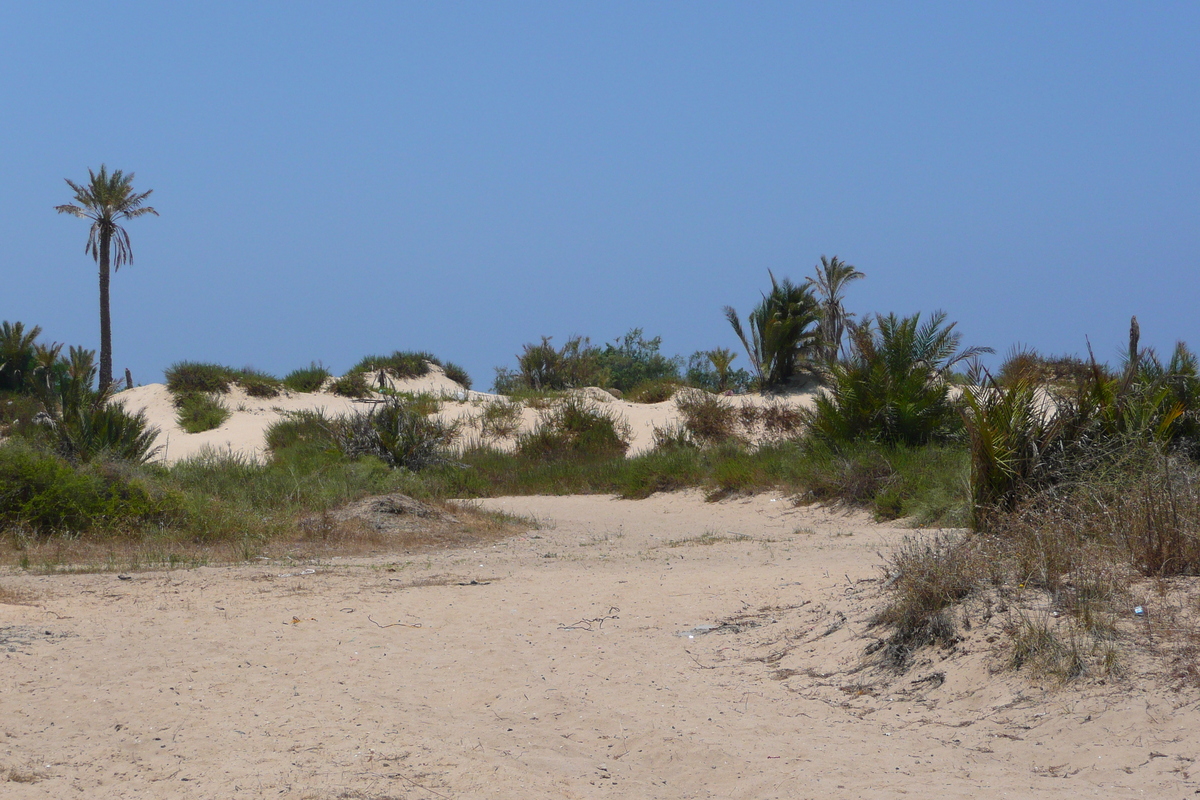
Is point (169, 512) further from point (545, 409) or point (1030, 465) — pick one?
point (545, 409)

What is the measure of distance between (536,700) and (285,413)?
23709 mm

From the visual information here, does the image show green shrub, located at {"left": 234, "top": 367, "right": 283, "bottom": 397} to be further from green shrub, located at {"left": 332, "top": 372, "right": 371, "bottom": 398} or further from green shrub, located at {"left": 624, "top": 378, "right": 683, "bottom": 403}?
green shrub, located at {"left": 624, "top": 378, "right": 683, "bottom": 403}

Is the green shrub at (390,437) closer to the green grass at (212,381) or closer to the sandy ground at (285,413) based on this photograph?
the sandy ground at (285,413)

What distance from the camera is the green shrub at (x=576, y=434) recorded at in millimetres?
24359

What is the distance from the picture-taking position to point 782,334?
28.8m

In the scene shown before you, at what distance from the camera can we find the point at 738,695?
18.6ft

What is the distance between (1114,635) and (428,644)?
4.54 m

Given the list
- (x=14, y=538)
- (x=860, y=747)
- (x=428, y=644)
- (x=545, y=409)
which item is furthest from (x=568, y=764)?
(x=545, y=409)

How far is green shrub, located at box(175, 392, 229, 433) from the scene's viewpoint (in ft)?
95.3

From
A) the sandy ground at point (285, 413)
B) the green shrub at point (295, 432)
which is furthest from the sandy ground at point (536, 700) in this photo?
the sandy ground at point (285, 413)

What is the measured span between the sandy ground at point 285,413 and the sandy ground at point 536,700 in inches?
636

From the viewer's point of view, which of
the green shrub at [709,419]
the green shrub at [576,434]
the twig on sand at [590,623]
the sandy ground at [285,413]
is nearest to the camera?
the twig on sand at [590,623]

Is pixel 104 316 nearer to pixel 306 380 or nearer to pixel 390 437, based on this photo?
pixel 306 380

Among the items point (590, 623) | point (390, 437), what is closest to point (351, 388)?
point (390, 437)
